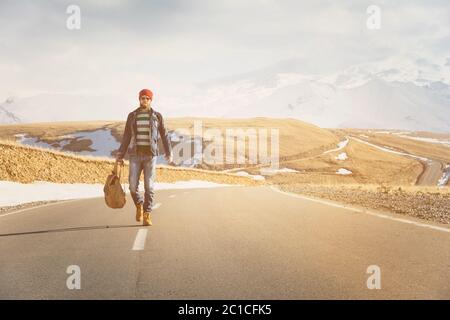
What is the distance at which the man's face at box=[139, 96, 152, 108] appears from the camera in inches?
350

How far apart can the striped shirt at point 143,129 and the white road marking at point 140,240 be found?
5.30ft

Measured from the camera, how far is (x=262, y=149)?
108 metres

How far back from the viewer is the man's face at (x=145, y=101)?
29.1 ft

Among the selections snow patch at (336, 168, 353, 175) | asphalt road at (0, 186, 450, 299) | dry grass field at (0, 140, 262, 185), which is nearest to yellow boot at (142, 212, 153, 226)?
asphalt road at (0, 186, 450, 299)

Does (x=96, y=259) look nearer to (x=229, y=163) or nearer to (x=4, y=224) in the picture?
(x=4, y=224)

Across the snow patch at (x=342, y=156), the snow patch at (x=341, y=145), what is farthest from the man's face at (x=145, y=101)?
the snow patch at (x=341, y=145)

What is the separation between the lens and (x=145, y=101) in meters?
8.89

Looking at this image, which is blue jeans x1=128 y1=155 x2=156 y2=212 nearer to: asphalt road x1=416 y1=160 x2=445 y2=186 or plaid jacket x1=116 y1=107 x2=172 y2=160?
plaid jacket x1=116 y1=107 x2=172 y2=160

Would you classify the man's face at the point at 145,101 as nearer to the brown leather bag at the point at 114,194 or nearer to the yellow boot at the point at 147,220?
the brown leather bag at the point at 114,194

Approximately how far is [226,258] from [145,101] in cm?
398

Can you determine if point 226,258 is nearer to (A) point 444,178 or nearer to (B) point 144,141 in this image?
(B) point 144,141

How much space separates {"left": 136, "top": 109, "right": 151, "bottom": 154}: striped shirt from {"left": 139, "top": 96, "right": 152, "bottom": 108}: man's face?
0.47 ft
